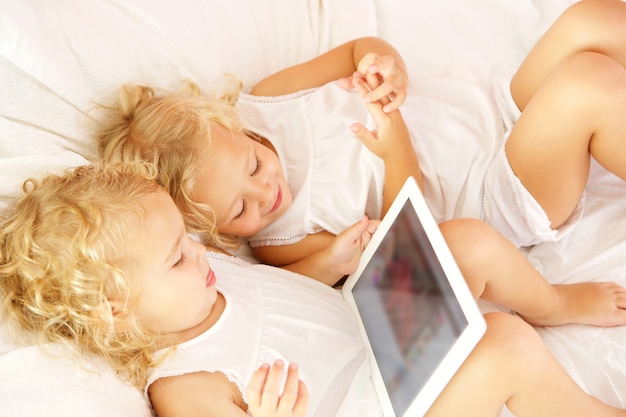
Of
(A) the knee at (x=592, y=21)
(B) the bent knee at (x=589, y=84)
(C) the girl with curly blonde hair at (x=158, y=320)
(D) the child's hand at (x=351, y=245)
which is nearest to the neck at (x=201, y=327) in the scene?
(C) the girl with curly blonde hair at (x=158, y=320)

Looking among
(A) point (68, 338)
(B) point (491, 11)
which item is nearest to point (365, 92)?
(B) point (491, 11)

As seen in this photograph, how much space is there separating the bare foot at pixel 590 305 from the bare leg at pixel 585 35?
365 mm

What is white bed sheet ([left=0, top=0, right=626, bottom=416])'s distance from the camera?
1.00m

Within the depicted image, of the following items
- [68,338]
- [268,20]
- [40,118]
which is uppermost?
[268,20]

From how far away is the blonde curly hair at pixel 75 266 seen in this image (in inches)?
33.5

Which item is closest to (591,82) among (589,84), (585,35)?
(589,84)

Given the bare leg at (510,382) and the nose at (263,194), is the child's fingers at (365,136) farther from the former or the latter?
the bare leg at (510,382)

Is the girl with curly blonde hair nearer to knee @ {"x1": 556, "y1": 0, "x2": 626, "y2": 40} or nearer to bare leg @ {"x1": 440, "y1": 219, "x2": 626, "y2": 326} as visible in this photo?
bare leg @ {"x1": 440, "y1": 219, "x2": 626, "y2": 326}

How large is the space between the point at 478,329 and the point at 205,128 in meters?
0.56

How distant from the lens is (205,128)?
1060 millimetres

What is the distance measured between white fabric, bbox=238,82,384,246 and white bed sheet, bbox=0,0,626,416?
0.33 feet

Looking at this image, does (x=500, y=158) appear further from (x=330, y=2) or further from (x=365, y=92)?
(x=330, y=2)

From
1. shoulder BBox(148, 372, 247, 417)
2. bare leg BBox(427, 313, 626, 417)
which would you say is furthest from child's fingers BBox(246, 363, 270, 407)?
bare leg BBox(427, 313, 626, 417)

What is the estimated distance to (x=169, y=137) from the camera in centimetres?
106
